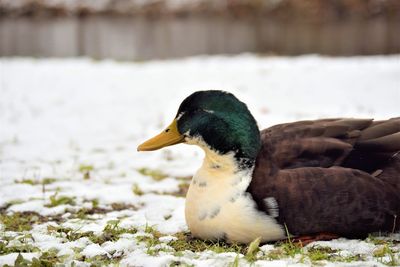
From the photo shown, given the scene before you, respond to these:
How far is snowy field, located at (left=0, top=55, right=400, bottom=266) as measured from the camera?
3271mm

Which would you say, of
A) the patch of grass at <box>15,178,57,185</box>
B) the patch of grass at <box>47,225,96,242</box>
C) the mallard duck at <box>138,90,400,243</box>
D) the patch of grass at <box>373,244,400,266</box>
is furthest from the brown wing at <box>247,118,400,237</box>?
the patch of grass at <box>15,178,57,185</box>

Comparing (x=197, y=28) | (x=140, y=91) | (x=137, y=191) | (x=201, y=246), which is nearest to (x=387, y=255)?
(x=201, y=246)

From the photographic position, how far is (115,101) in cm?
920

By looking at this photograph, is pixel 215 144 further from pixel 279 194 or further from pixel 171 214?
pixel 171 214

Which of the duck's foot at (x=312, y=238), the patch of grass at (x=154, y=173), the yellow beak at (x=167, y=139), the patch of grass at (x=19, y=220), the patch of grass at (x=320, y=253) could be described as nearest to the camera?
the patch of grass at (x=320, y=253)

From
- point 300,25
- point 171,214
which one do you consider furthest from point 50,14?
point 171,214

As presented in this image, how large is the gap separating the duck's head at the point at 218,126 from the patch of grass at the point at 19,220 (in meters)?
0.99

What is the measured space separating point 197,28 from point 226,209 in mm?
12329

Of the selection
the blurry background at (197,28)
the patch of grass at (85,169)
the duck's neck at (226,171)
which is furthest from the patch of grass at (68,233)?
the blurry background at (197,28)

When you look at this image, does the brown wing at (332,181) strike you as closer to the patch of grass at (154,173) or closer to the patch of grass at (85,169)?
the patch of grass at (154,173)

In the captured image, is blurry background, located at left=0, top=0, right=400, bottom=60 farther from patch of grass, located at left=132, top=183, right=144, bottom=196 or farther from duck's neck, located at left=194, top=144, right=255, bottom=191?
duck's neck, located at left=194, top=144, right=255, bottom=191

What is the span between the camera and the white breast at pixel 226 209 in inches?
132

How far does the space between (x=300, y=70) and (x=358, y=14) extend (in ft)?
16.2

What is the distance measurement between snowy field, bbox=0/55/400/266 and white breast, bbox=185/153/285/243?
0.08 meters
